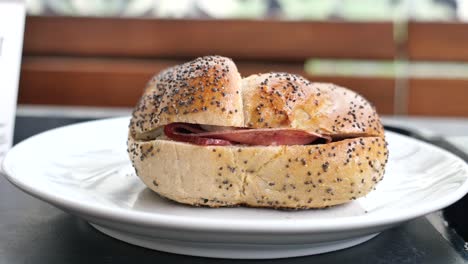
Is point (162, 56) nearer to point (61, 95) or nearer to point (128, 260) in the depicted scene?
point (61, 95)

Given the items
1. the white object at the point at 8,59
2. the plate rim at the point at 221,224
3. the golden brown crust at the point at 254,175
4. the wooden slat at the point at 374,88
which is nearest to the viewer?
the plate rim at the point at 221,224

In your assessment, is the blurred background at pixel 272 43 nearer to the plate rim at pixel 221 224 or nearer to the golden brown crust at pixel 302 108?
the golden brown crust at pixel 302 108

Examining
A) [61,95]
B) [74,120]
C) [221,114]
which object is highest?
[221,114]

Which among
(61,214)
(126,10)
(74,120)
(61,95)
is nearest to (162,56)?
(126,10)

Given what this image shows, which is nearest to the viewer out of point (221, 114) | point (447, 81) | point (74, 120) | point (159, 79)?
point (221, 114)

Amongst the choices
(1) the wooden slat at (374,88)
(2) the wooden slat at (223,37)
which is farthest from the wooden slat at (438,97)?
(2) the wooden slat at (223,37)

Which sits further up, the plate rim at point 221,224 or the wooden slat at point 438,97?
the plate rim at point 221,224

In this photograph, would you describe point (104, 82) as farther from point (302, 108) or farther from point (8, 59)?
point (302, 108)
